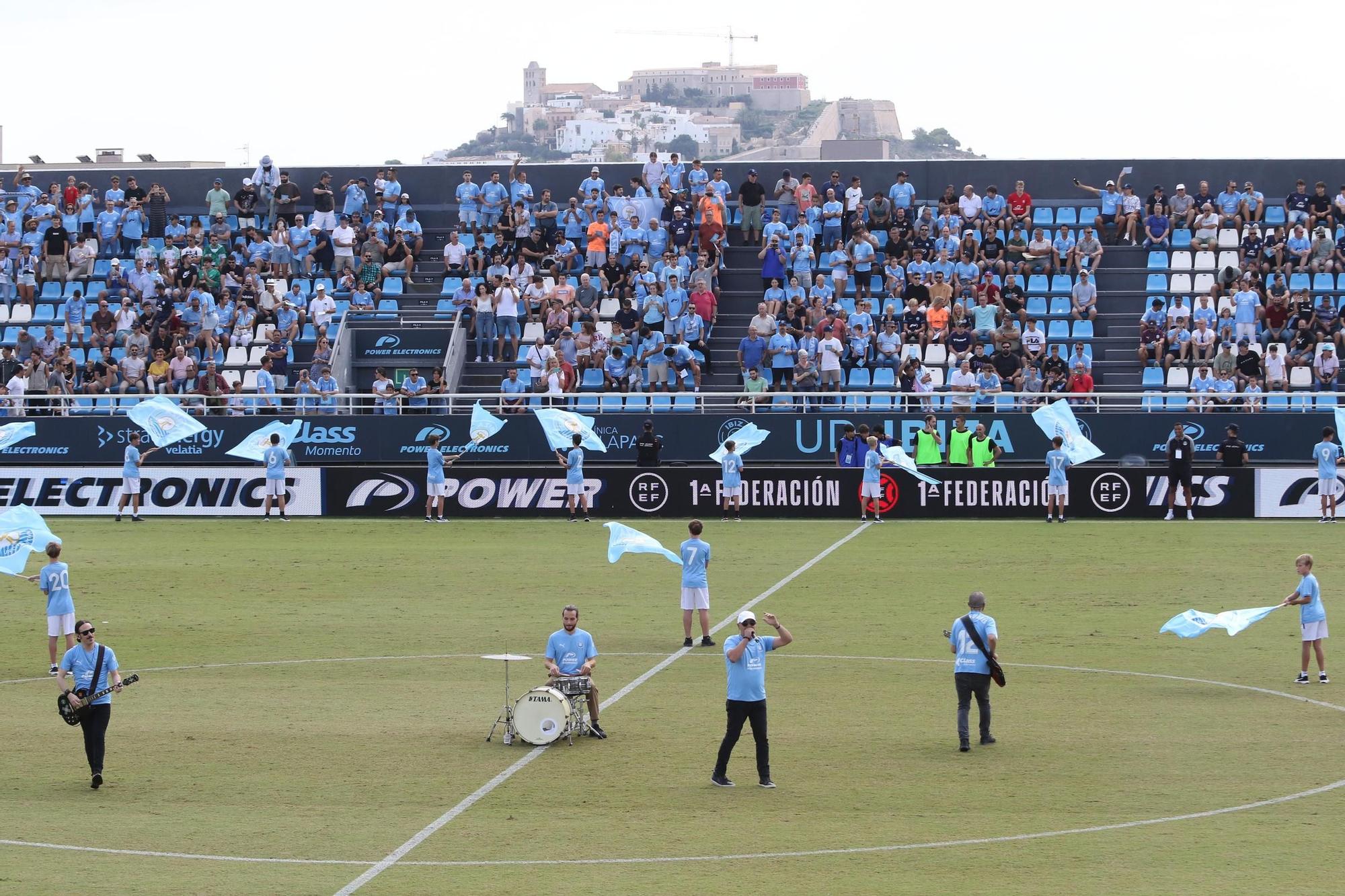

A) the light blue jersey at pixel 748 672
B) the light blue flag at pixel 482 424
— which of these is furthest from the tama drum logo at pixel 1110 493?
the light blue jersey at pixel 748 672

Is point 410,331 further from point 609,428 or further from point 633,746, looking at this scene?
point 633,746

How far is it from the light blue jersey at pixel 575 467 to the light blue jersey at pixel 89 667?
884 inches

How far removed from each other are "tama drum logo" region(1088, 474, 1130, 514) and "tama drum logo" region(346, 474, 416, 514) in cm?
1559

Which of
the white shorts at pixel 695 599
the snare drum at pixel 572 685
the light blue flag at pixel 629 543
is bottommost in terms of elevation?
the white shorts at pixel 695 599

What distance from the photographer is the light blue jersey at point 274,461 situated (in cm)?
3972

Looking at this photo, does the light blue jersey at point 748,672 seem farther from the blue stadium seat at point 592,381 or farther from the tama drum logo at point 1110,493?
the blue stadium seat at point 592,381

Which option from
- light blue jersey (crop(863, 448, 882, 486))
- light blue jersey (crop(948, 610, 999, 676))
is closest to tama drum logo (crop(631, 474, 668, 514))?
light blue jersey (crop(863, 448, 882, 486))

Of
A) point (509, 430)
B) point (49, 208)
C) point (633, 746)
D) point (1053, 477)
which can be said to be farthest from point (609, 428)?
point (633, 746)

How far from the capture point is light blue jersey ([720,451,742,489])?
37.9m

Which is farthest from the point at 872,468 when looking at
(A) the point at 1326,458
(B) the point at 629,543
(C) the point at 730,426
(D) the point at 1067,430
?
(B) the point at 629,543

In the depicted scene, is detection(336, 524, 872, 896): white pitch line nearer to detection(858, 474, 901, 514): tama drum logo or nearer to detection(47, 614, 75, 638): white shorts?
detection(47, 614, 75, 638): white shorts

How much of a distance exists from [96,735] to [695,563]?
8.88 metres

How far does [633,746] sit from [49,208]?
39702 millimetres

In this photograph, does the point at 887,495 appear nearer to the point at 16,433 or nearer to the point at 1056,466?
the point at 1056,466
